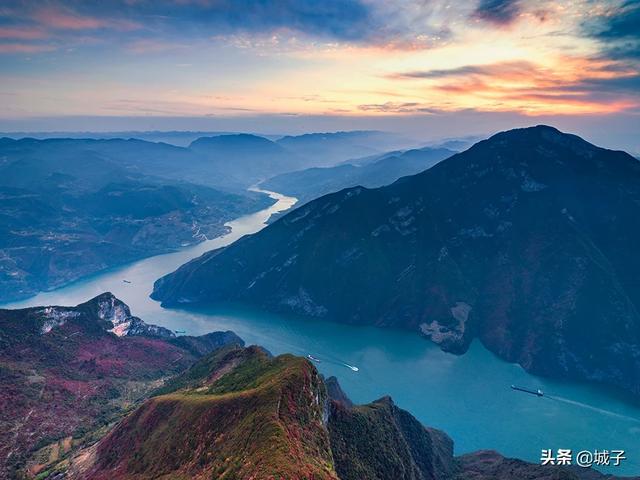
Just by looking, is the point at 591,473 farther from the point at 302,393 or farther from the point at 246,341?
the point at 246,341

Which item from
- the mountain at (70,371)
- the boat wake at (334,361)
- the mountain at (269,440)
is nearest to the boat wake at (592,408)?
Answer: the mountain at (269,440)

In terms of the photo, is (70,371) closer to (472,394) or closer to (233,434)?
(233,434)

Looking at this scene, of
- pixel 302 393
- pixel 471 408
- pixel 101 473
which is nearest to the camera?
pixel 302 393

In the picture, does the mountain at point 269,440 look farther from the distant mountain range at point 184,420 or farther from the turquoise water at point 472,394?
the turquoise water at point 472,394

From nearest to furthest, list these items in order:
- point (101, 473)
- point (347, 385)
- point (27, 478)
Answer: point (101, 473) → point (27, 478) → point (347, 385)

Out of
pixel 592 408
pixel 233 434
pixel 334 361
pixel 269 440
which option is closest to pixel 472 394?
pixel 592 408

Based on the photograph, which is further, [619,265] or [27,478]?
[619,265]

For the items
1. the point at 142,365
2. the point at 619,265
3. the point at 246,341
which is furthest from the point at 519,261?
the point at 142,365
